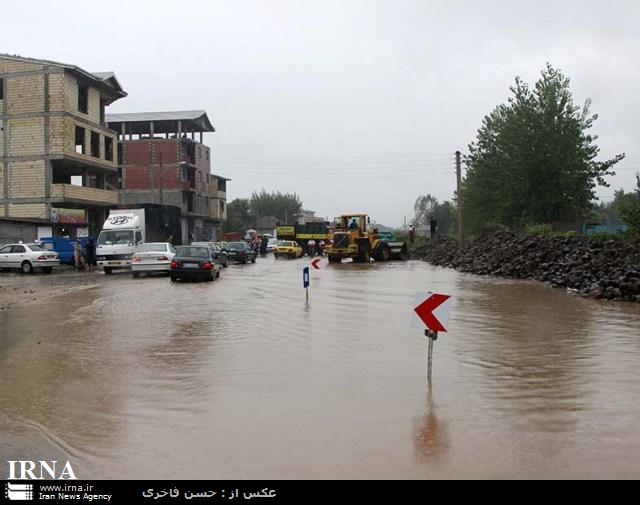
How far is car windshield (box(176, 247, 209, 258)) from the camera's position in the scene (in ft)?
78.2

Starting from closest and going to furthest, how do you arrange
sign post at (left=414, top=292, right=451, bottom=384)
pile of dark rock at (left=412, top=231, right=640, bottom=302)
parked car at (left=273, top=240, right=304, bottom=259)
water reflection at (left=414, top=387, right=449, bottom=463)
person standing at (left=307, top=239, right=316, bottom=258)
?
water reflection at (left=414, top=387, right=449, bottom=463) < sign post at (left=414, top=292, right=451, bottom=384) < pile of dark rock at (left=412, top=231, right=640, bottom=302) < parked car at (left=273, top=240, right=304, bottom=259) < person standing at (left=307, top=239, right=316, bottom=258)

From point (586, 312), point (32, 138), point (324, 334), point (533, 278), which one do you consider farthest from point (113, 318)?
point (32, 138)

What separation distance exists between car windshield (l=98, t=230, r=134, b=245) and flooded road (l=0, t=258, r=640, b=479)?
1483 cm

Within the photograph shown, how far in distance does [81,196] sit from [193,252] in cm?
2511

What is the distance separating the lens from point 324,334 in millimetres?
11375

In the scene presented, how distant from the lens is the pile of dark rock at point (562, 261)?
677 inches

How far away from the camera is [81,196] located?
45594 millimetres

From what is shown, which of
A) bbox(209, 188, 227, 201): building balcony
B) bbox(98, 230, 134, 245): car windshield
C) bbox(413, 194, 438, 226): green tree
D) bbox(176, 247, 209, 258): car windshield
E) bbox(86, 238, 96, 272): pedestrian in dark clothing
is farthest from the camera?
bbox(413, 194, 438, 226): green tree

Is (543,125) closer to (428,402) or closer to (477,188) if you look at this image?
(477,188)

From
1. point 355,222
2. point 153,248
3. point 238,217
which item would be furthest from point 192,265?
point 238,217

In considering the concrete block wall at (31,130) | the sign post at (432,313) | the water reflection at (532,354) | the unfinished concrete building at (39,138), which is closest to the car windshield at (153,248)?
the water reflection at (532,354)

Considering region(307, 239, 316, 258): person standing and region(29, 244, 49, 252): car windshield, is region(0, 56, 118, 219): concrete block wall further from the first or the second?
region(307, 239, 316, 258): person standing

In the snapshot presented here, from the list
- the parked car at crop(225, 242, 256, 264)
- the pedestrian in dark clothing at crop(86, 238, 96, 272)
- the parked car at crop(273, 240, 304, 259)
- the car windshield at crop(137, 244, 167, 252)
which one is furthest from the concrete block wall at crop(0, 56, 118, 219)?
the car windshield at crop(137, 244, 167, 252)

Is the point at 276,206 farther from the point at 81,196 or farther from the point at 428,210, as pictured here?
the point at 81,196
